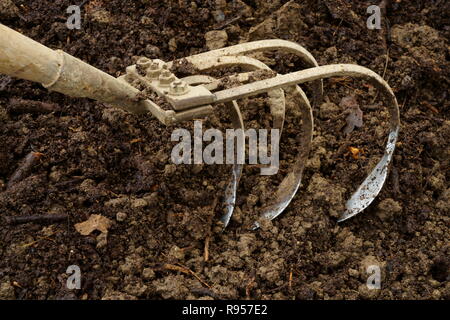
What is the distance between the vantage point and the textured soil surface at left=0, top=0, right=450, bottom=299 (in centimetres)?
279

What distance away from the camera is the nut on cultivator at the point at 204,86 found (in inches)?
87.1

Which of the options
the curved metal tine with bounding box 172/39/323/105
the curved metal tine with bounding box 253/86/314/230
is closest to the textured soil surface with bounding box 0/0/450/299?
the curved metal tine with bounding box 253/86/314/230

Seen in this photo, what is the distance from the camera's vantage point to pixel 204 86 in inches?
108

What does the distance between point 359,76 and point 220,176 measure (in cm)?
92

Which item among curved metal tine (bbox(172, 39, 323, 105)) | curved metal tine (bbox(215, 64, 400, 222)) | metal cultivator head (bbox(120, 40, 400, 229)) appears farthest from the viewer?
curved metal tine (bbox(172, 39, 323, 105))

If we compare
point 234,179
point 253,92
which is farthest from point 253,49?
point 234,179

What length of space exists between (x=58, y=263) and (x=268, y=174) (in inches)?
50.0

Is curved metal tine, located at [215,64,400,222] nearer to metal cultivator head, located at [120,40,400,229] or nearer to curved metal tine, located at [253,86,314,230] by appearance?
metal cultivator head, located at [120,40,400,229]

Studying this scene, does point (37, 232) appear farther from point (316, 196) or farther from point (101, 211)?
point (316, 196)

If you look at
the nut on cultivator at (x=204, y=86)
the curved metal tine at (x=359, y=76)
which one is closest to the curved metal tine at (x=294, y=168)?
the nut on cultivator at (x=204, y=86)

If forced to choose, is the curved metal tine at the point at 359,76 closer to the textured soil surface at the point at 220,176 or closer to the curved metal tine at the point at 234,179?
the textured soil surface at the point at 220,176

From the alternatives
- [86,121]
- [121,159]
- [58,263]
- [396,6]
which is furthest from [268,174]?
[396,6]

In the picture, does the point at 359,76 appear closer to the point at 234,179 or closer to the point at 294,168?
the point at 294,168

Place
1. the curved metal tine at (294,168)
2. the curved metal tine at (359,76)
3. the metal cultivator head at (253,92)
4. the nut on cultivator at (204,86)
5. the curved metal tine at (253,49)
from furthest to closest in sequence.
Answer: the curved metal tine at (294,168) < the curved metal tine at (253,49) < the curved metal tine at (359,76) < the metal cultivator head at (253,92) < the nut on cultivator at (204,86)
